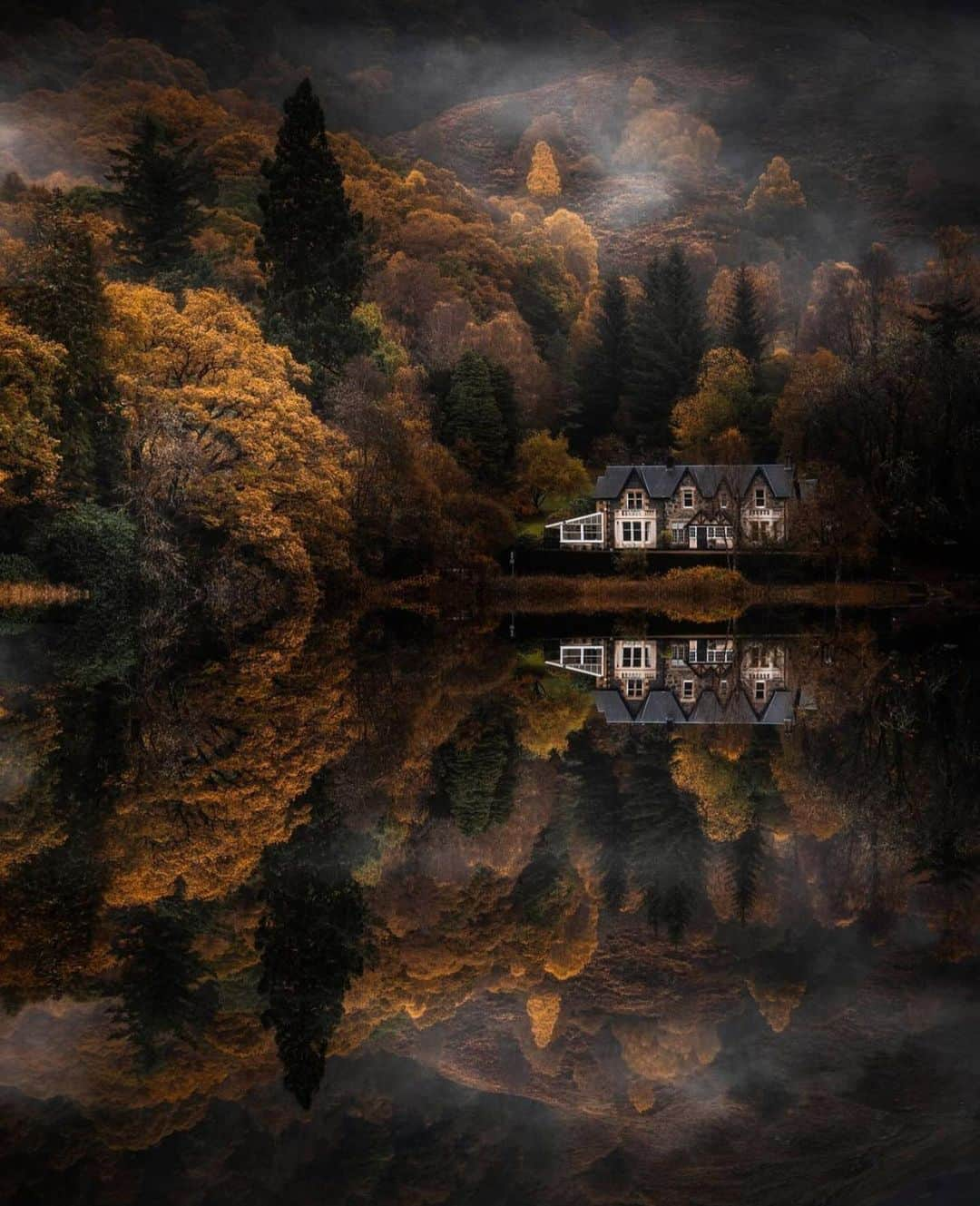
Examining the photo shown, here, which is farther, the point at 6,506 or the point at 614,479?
the point at 614,479

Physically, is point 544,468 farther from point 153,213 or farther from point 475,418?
point 153,213

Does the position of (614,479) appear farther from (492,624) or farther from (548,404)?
(492,624)

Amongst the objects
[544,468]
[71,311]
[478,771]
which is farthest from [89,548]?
[544,468]

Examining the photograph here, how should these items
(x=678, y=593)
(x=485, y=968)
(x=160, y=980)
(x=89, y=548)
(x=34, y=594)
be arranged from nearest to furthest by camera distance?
1. (x=160, y=980)
2. (x=485, y=968)
3. (x=34, y=594)
4. (x=89, y=548)
5. (x=678, y=593)

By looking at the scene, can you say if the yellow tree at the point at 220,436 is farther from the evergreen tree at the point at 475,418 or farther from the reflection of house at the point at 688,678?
the evergreen tree at the point at 475,418

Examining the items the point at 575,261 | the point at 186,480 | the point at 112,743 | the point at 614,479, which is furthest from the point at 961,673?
the point at 575,261

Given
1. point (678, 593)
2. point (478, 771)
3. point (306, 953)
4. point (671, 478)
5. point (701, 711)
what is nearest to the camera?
point (306, 953)

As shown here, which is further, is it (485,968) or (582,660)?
(582,660)
